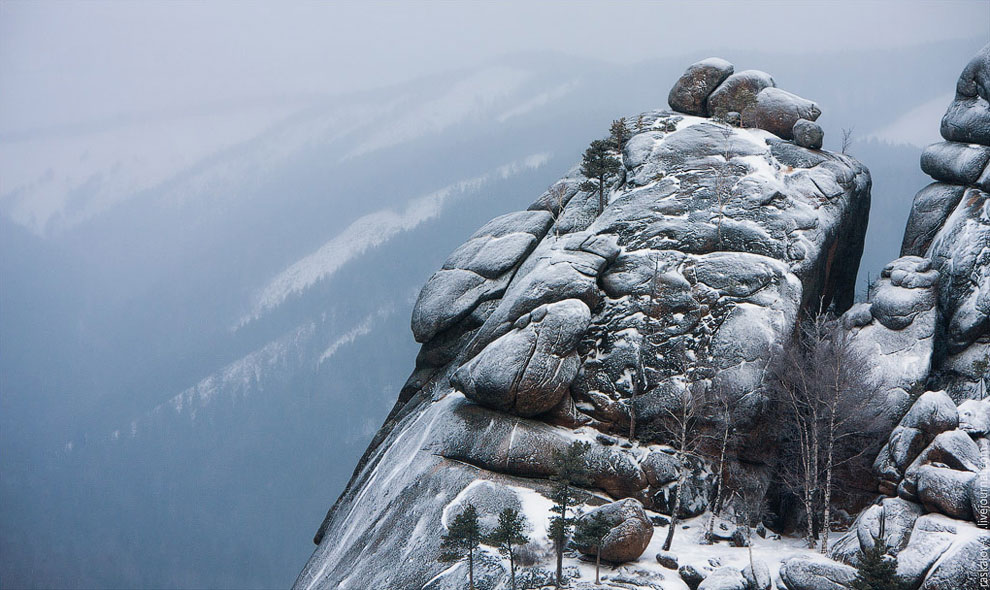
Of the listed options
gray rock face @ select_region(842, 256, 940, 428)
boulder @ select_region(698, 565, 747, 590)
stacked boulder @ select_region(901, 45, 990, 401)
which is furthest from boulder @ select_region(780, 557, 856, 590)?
stacked boulder @ select_region(901, 45, 990, 401)

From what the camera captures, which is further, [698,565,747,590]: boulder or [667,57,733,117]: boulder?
[667,57,733,117]: boulder

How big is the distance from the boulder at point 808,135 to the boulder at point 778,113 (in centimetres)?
181

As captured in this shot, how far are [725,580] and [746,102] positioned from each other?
4589 cm

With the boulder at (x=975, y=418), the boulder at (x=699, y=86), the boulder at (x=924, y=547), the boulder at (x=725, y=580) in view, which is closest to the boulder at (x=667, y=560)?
the boulder at (x=725, y=580)

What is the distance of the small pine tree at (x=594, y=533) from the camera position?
106 feet

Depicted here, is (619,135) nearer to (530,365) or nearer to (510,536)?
(530,365)

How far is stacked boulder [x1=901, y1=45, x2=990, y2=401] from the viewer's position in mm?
46000

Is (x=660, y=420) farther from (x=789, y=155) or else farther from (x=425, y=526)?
(x=789, y=155)

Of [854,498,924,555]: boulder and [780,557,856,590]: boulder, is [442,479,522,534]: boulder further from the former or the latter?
[854,498,924,555]: boulder

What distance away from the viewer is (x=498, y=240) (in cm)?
5906

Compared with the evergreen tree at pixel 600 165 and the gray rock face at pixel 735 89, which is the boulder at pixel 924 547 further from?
the gray rock face at pixel 735 89

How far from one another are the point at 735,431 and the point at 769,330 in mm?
6629

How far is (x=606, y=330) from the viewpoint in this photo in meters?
46.7

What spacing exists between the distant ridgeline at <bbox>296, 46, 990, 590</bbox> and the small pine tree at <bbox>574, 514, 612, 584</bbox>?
0.25m
